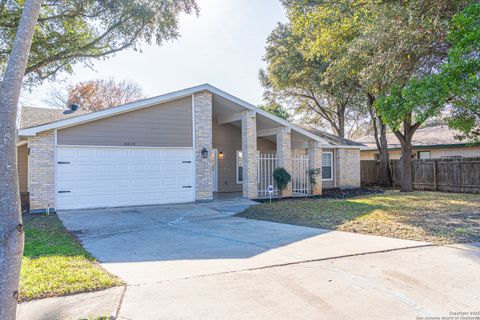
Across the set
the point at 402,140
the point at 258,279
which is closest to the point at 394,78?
the point at 402,140

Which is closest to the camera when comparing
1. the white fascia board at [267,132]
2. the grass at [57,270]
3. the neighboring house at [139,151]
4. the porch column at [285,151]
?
the grass at [57,270]

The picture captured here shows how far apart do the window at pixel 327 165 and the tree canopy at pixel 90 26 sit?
10.3m

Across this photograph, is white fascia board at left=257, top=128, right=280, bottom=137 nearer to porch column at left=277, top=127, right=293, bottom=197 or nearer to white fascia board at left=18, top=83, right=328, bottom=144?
porch column at left=277, top=127, right=293, bottom=197

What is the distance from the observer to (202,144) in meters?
13.2

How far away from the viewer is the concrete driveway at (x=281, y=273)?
3.57m

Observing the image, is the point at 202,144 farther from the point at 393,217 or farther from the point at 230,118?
the point at 393,217

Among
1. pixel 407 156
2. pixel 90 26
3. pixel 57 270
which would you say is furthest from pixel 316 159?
pixel 57 270

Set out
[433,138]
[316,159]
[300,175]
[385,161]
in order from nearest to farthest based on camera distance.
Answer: [316,159], [300,175], [385,161], [433,138]

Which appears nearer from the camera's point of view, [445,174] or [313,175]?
[313,175]

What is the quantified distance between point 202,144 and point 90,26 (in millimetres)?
7205

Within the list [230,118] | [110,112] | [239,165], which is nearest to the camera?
[110,112]

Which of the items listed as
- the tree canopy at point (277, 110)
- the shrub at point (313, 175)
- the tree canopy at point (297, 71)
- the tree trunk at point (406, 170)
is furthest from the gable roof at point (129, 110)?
the tree canopy at point (277, 110)

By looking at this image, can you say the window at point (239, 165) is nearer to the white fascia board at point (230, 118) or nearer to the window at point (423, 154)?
the white fascia board at point (230, 118)

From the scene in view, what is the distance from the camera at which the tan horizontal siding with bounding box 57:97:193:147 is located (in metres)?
11.4
